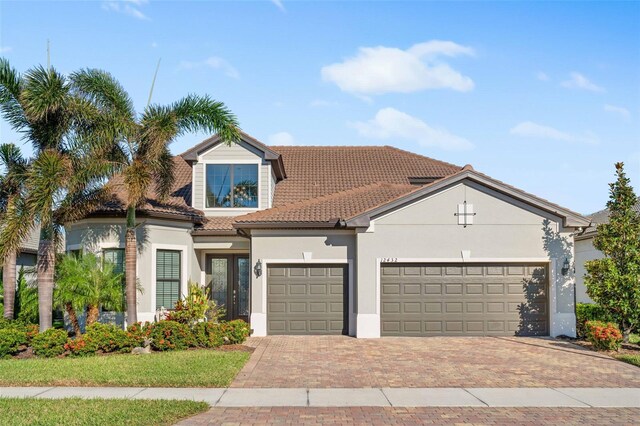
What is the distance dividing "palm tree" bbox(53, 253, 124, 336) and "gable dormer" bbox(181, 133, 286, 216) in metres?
5.02

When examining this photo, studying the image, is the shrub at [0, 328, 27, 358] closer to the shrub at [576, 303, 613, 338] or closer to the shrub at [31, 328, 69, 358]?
the shrub at [31, 328, 69, 358]

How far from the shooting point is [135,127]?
14.9m

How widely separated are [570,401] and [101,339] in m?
10.1

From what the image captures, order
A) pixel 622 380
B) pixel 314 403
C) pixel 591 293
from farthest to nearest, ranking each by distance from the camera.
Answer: pixel 591 293 → pixel 622 380 → pixel 314 403

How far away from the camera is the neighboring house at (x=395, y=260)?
16.5 meters

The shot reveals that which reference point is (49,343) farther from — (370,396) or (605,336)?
(605,336)

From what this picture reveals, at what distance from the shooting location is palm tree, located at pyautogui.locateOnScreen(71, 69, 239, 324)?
575 inches

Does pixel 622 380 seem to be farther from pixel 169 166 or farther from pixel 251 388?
pixel 169 166

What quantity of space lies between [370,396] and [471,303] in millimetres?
8181

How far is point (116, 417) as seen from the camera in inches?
308

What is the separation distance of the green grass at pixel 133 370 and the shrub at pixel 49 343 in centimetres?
56

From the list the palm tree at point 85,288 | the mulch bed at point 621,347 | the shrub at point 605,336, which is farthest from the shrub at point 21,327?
the mulch bed at point 621,347

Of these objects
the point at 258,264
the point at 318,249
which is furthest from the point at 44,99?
the point at 318,249

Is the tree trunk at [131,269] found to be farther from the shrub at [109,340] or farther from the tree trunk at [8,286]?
the tree trunk at [8,286]
